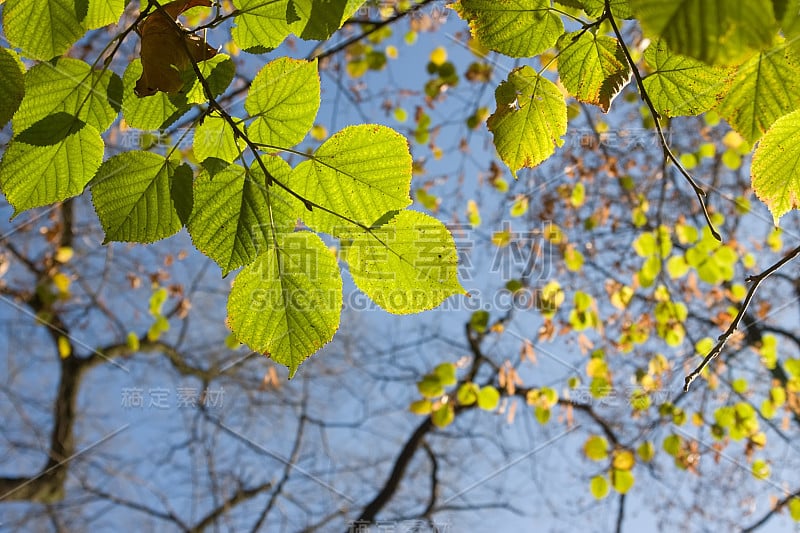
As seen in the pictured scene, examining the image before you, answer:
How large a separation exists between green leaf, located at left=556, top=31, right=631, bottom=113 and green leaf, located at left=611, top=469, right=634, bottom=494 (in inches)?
61.4

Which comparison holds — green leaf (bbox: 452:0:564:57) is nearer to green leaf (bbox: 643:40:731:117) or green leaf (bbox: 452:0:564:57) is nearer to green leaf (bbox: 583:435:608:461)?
green leaf (bbox: 643:40:731:117)

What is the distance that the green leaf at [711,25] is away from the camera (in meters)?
0.15

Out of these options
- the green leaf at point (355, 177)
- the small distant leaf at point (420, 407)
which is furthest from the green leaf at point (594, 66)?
the small distant leaf at point (420, 407)

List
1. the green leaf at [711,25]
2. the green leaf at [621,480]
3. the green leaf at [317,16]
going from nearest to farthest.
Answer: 1. the green leaf at [711,25]
2. the green leaf at [317,16]
3. the green leaf at [621,480]

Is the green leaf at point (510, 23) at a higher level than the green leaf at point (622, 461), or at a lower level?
lower

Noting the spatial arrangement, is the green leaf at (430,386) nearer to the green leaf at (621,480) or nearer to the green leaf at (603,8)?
the green leaf at (621,480)

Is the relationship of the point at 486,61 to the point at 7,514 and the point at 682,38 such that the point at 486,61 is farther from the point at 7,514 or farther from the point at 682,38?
the point at 7,514

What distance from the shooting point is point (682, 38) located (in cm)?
15

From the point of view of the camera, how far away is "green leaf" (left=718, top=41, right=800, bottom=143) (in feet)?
0.97

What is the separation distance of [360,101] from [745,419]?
5.66 ft

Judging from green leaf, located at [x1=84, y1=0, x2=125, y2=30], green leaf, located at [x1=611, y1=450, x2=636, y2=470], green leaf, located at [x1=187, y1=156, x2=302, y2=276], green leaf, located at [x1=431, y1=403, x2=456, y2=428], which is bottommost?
green leaf, located at [x1=187, y1=156, x2=302, y2=276]

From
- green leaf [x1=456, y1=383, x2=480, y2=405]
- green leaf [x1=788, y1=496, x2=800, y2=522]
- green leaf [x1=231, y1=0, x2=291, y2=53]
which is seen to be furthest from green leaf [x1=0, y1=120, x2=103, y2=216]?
green leaf [x1=788, y1=496, x2=800, y2=522]

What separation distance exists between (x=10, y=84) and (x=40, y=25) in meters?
0.04

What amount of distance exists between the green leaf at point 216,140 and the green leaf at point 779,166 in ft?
0.99
